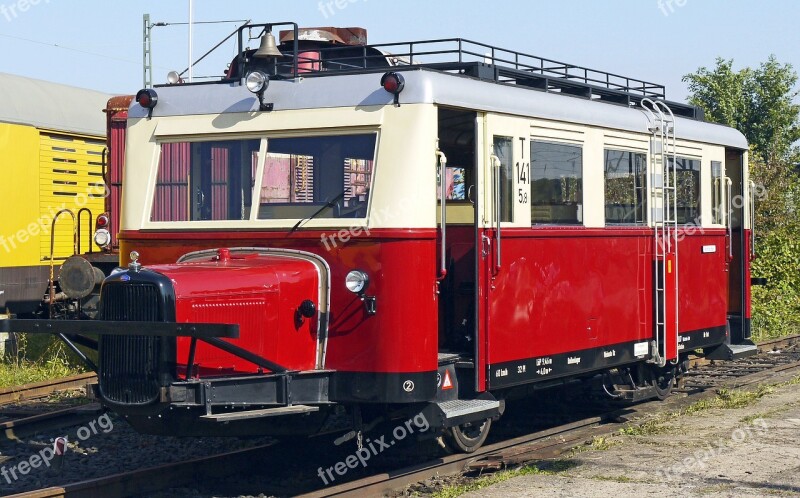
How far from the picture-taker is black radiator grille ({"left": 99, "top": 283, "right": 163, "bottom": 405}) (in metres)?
7.09

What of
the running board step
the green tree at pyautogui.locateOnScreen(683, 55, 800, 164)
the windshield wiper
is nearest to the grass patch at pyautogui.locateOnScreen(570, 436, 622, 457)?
the running board step

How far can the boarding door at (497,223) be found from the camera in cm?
846

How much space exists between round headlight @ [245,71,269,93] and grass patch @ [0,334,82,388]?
669 cm

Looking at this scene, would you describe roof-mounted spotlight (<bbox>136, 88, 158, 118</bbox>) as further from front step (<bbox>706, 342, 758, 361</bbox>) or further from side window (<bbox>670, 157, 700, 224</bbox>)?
front step (<bbox>706, 342, 758, 361</bbox>)

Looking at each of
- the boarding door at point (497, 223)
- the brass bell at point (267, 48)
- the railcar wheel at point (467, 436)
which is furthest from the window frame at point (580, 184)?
the brass bell at point (267, 48)

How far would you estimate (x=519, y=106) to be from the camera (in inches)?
350

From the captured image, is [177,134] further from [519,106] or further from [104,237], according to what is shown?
[104,237]

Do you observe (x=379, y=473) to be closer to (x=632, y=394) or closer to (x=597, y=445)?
(x=597, y=445)

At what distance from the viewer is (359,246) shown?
7.89 metres

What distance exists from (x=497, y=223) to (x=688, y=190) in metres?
3.95

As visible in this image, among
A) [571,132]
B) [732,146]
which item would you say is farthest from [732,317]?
[571,132]

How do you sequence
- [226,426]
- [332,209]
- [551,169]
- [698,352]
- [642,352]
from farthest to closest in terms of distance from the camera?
[698,352] < [642,352] < [551,169] < [332,209] < [226,426]

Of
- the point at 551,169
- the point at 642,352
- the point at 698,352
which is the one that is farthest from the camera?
the point at 698,352

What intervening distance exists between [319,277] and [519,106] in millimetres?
2203
